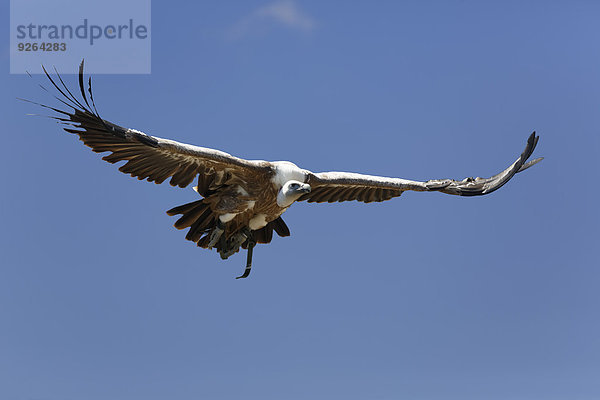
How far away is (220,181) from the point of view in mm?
12945

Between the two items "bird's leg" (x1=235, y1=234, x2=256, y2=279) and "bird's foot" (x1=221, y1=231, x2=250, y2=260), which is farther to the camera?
"bird's leg" (x1=235, y1=234, x2=256, y2=279)

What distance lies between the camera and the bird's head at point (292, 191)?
12711 mm

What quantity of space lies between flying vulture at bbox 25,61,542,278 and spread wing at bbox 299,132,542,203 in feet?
0.06

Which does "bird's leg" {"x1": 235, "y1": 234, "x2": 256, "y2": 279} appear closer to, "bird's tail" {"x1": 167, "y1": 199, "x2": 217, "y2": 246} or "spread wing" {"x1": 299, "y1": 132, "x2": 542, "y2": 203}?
"bird's tail" {"x1": 167, "y1": 199, "x2": 217, "y2": 246}

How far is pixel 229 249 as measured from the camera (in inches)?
532

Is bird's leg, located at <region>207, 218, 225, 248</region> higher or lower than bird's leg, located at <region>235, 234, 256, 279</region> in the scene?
higher

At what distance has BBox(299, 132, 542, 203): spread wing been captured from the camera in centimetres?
1399

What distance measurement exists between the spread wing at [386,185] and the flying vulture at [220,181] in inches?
0.7

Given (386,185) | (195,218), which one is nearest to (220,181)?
(195,218)

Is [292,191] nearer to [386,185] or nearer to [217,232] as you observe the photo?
[217,232]

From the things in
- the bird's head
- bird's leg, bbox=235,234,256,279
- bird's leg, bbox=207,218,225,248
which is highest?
the bird's head

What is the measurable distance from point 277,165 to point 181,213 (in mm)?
1502

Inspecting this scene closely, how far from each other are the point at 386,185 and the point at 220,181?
2711 mm

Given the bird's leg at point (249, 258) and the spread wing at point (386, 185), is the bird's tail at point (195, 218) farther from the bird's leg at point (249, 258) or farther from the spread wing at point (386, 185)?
the spread wing at point (386, 185)
